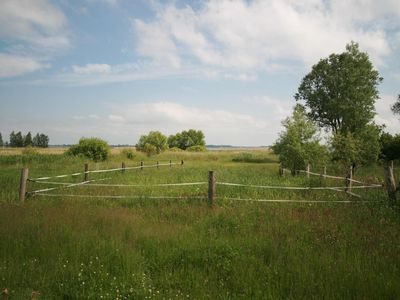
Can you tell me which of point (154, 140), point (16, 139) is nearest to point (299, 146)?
point (154, 140)

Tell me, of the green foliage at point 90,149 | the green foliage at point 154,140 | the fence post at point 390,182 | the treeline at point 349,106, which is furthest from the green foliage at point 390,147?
the green foliage at point 154,140

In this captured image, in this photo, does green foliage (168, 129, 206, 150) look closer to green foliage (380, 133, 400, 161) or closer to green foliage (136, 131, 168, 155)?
green foliage (136, 131, 168, 155)

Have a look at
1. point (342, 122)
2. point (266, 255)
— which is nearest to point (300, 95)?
point (342, 122)

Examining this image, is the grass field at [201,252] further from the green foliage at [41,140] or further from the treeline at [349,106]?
the green foliage at [41,140]

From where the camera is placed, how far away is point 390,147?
125 feet

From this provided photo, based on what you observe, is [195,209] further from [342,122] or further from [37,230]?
[342,122]

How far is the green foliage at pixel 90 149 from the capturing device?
140 ft

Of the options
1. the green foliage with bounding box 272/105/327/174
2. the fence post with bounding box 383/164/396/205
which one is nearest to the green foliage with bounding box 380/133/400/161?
the green foliage with bounding box 272/105/327/174

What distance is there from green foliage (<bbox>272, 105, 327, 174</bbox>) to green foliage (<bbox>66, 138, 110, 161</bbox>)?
26697 millimetres

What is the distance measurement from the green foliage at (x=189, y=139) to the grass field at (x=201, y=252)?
101 meters

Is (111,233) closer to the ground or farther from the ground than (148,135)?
closer to the ground

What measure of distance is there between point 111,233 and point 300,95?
37728 millimetres

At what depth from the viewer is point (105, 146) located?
4388cm

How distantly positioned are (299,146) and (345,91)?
54.7 ft
